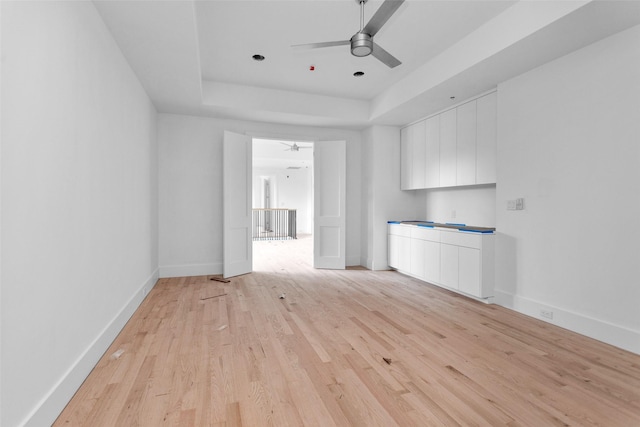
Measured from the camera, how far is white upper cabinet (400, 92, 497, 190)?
3.81m

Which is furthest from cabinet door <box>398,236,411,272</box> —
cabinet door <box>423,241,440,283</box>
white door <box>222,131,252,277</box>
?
white door <box>222,131,252,277</box>

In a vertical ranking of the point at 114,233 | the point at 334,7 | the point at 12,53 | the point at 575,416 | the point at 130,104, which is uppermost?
the point at 334,7

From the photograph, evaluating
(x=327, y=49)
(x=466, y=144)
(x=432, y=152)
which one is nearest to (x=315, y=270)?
(x=432, y=152)

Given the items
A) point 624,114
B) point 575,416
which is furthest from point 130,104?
point 624,114

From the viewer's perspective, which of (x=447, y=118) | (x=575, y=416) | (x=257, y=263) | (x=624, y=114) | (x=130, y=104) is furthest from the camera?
(x=257, y=263)

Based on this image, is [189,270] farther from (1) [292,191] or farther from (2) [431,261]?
(1) [292,191]

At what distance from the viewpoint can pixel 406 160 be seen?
5.36 meters

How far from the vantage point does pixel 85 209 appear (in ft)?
6.54

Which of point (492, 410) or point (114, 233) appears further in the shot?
point (114, 233)

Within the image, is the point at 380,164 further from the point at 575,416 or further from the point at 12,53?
the point at 12,53

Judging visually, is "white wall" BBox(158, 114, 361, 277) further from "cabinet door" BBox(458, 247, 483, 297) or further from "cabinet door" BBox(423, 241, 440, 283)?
"cabinet door" BBox(458, 247, 483, 297)

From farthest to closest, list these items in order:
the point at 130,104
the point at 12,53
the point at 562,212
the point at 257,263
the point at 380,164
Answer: the point at 257,263 < the point at 380,164 < the point at 130,104 < the point at 562,212 < the point at 12,53

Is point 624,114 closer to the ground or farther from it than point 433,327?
farther from it

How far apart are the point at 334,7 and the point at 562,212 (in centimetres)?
281
